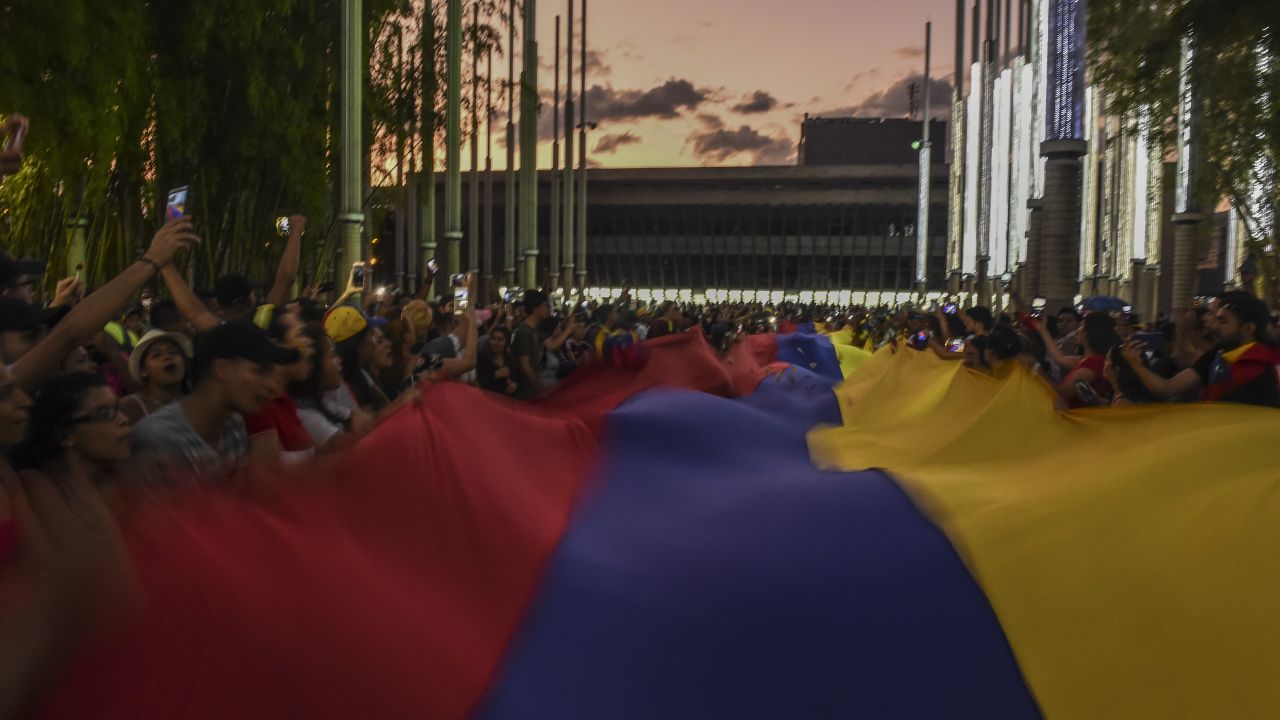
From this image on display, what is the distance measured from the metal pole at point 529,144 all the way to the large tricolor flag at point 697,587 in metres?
37.4

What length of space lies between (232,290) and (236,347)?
11.9 feet

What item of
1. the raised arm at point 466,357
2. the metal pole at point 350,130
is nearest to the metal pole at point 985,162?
the metal pole at point 350,130

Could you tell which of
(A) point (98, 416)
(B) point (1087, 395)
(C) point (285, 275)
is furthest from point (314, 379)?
(B) point (1087, 395)

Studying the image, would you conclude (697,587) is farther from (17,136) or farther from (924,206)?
(924,206)

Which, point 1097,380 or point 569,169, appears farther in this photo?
point 569,169

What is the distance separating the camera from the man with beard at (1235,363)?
8.69m

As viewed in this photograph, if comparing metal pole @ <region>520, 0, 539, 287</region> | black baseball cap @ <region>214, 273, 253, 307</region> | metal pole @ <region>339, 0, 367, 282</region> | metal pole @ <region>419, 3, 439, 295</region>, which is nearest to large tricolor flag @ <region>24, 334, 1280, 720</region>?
black baseball cap @ <region>214, 273, 253, 307</region>

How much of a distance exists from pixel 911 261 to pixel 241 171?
343 ft

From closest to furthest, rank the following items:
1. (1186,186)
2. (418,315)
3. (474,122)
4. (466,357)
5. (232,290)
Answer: (232,290)
(466,357)
(418,315)
(1186,186)
(474,122)

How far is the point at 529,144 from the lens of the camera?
1960 inches

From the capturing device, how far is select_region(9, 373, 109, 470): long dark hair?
16.8 ft

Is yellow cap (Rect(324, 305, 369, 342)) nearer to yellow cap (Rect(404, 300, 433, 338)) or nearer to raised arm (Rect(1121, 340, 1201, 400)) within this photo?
yellow cap (Rect(404, 300, 433, 338))

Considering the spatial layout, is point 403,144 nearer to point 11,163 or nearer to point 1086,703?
point 11,163

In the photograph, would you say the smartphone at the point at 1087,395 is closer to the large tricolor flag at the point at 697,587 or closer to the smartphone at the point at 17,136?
the large tricolor flag at the point at 697,587
